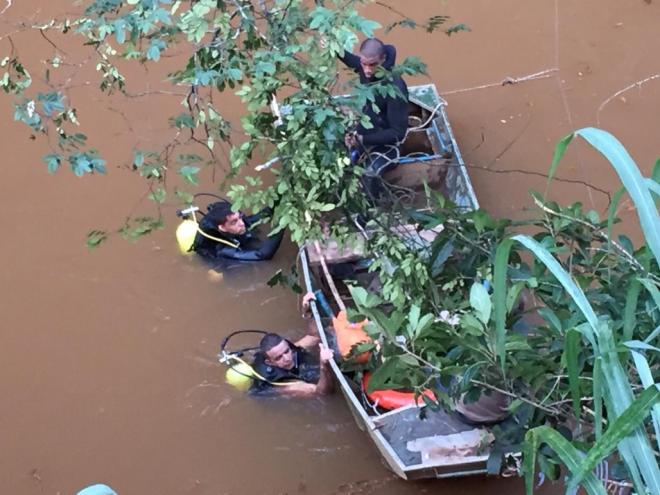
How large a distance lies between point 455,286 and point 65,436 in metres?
2.90

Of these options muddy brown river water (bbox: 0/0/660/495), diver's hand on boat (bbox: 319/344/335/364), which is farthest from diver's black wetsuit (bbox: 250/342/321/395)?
diver's hand on boat (bbox: 319/344/335/364)

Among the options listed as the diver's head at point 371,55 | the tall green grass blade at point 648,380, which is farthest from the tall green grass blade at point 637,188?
the diver's head at point 371,55

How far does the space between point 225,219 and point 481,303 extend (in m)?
3.08

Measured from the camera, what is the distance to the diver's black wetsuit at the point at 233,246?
5.23 meters

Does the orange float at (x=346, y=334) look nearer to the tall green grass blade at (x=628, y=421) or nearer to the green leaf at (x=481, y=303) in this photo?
the green leaf at (x=481, y=303)

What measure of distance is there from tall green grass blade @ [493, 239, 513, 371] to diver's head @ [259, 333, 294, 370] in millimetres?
2440

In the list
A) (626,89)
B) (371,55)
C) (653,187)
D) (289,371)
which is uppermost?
(653,187)

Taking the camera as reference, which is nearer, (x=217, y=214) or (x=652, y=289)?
(x=652, y=289)

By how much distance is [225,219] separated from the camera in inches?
202

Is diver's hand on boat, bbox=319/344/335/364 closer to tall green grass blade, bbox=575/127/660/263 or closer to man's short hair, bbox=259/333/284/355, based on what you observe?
man's short hair, bbox=259/333/284/355

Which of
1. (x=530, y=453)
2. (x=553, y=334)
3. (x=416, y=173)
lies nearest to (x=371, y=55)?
(x=416, y=173)

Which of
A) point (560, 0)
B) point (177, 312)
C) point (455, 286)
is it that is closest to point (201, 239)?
point (177, 312)

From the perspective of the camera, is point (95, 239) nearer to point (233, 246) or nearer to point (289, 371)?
point (289, 371)

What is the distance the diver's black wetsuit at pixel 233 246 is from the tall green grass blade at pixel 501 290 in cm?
314
